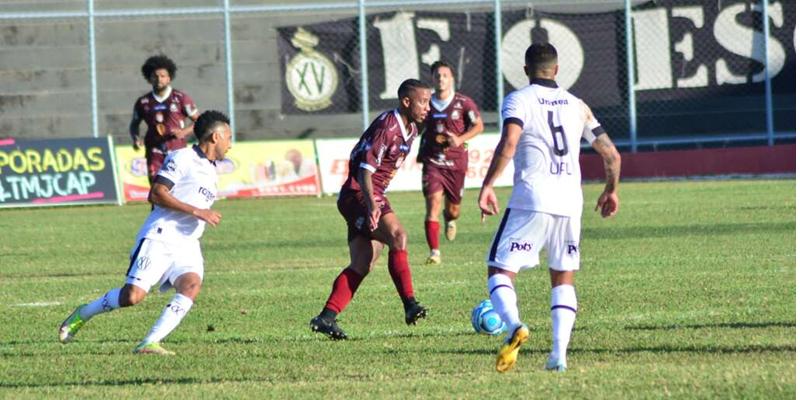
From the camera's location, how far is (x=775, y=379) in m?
7.64

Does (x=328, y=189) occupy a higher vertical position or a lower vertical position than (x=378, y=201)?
lower

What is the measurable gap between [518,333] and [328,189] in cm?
2277

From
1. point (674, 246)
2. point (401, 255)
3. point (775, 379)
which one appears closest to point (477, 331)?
point (401, 255)

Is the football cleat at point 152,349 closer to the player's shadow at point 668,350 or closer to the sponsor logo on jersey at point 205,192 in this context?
the sponsor logo on jersey at point 205,192

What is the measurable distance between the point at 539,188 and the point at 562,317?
0.70 meters

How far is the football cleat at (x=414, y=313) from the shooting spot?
10.9 meters

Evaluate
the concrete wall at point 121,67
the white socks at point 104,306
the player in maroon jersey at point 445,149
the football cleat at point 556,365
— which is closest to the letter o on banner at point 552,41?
the concrete wall at point 121,67

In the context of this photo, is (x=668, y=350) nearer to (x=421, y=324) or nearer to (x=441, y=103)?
(x=421, y=324)

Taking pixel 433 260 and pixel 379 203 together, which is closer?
pixel 379 203

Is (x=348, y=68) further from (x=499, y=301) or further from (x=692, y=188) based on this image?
(x=499, y=301)

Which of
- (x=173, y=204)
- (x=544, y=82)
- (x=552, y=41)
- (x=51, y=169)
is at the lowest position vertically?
(x=51, y=169)

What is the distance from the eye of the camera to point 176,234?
405 inches

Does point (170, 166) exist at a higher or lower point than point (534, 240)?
higher

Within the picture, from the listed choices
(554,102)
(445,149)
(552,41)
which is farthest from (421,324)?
(552,41)
